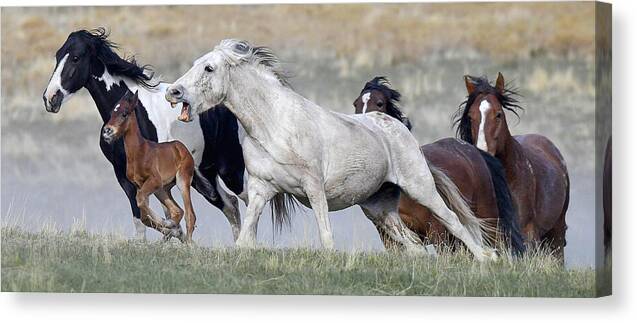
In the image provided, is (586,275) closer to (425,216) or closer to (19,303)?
(425,216)

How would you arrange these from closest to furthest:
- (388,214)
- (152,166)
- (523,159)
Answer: (152,166)
(388,214)
(523,159)

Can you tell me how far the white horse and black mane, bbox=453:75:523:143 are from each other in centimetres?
46

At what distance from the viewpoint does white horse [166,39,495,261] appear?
18.0m

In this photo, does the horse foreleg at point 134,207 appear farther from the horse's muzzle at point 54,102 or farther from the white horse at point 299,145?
the white horse at point 299,145

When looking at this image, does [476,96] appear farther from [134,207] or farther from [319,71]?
[134,207]

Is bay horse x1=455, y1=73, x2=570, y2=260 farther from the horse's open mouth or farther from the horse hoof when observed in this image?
the horse hoof

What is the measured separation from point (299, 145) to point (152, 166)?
135 centimetres

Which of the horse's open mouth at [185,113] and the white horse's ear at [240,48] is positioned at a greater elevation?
the white horse's ear at [240,48]

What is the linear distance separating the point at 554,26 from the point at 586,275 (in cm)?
209

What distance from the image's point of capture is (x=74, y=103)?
1911 cm

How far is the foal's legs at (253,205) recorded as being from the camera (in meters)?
18.0

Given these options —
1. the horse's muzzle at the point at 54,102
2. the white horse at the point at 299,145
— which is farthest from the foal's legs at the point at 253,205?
the horse's muzzle at the point at 54,102

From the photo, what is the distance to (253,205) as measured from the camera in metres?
18.0

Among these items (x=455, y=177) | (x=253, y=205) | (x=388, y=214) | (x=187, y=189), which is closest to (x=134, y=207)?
(x=187, y=189)
